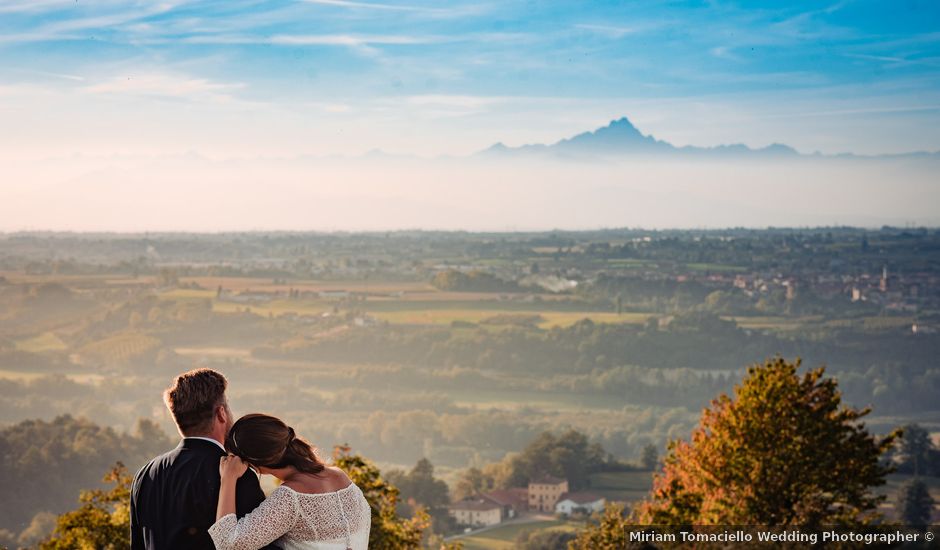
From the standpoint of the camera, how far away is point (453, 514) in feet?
214

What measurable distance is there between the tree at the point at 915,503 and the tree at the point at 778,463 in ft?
136

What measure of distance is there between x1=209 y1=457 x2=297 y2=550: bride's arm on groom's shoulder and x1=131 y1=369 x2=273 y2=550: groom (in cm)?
5

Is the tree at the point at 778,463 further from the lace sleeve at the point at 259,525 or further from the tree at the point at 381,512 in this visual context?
the lace sleeve at the point at 259,525

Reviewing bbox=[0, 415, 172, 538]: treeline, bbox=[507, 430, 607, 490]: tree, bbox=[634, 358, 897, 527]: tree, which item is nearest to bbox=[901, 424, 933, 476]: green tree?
bbox=[507, 430, 607, 490]: tree

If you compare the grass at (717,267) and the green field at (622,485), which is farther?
the grass at (717,267)

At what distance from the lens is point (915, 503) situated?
52.3 m

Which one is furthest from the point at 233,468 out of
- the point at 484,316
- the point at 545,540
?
the point at 484,316

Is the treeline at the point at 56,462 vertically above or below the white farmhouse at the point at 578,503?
below

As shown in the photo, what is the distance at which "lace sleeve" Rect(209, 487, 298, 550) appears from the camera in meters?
3.12

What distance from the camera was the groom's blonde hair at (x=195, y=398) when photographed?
10.5 ft

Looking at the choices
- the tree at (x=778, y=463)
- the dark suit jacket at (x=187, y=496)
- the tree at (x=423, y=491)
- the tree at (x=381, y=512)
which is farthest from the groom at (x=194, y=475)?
the tree at (x=423, y=491)

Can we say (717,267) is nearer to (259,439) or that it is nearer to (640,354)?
(640,354)

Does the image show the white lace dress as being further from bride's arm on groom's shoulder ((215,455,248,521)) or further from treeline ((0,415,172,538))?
treeline ((0,415,172,538))

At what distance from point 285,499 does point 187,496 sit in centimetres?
32
